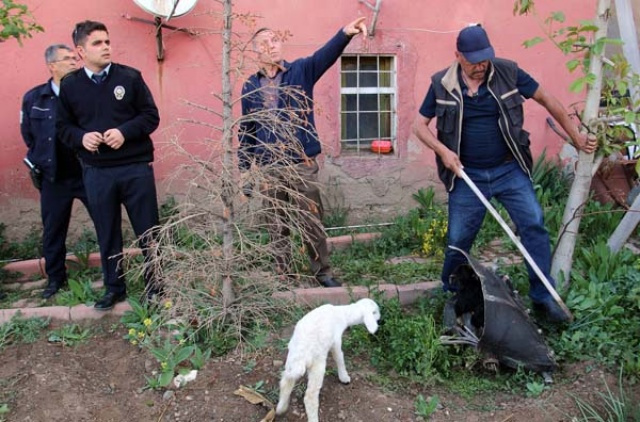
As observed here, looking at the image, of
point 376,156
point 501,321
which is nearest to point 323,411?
point 501,321

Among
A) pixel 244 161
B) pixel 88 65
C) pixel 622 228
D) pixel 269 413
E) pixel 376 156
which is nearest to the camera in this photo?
pixel 269 413

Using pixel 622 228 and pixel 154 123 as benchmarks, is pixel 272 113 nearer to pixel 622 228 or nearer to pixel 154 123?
pixel 154 123

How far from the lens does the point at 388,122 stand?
19.8ft

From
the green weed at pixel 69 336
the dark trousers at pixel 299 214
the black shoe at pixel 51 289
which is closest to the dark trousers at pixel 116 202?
the green weed at pixel 69 336

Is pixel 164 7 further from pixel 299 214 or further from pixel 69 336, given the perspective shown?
pixel 69 336

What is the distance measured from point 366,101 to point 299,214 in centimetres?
268

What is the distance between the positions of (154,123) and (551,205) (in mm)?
4006

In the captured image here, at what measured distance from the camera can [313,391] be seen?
2.73 metres

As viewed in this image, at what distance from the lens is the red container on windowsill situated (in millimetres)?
5926

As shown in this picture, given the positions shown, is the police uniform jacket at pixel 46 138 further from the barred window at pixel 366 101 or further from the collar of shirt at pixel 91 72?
the barred window at pixel 366 101

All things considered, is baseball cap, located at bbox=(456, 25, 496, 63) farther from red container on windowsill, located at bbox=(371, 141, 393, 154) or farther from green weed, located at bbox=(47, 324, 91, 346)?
green weed, located at bbox=(47, 324, 91, 346)

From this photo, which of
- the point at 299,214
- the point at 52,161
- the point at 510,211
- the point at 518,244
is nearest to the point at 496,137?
the point at 510,211

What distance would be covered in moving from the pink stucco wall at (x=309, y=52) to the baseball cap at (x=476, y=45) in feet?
5.88

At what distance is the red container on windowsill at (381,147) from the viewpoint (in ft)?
19.4
